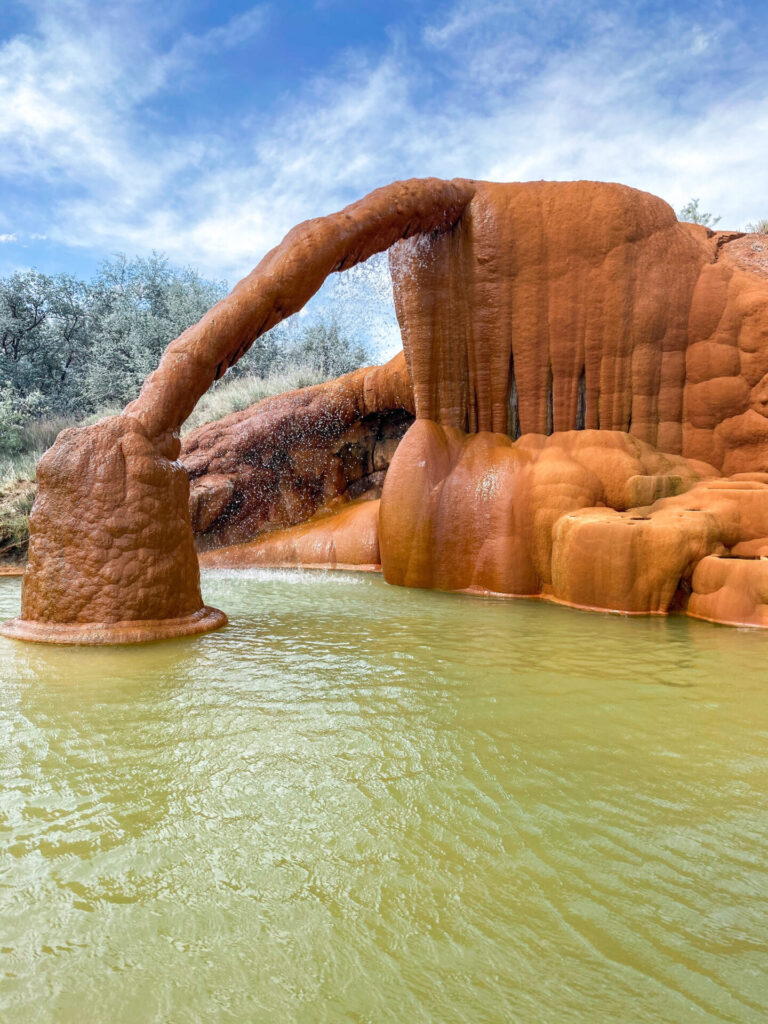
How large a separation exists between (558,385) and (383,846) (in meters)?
5.96

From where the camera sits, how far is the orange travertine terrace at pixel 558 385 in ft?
17.0

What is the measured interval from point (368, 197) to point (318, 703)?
5.29 metres

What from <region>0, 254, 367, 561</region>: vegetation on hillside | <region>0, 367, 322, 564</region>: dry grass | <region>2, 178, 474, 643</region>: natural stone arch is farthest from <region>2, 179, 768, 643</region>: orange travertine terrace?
<region>0, 254, 367, 561</region>: vegetation on hillside

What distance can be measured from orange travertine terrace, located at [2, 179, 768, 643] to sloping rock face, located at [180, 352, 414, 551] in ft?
9.27

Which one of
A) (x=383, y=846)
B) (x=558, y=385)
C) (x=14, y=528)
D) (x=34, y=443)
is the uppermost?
(x=34, y=443)

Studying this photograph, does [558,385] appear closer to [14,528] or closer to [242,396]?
[14,528]

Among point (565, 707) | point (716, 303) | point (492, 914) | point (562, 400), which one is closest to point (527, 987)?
point (492, 914)

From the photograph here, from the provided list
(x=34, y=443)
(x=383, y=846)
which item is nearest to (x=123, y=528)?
(x=383, y=846)

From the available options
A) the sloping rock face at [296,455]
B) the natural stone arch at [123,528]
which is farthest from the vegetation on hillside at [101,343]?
the natural stone arch at [123,528]

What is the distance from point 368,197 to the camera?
6391 millimetres

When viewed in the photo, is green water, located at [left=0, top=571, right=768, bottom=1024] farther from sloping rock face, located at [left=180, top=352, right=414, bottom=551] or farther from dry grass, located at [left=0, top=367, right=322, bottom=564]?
dry grass, located at [left=0, top=367, right=322, bottom=564]

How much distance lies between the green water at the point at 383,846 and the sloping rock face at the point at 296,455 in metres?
6.88

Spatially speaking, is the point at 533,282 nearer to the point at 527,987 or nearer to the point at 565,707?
the point at 565,707

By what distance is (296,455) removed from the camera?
10.4 m
